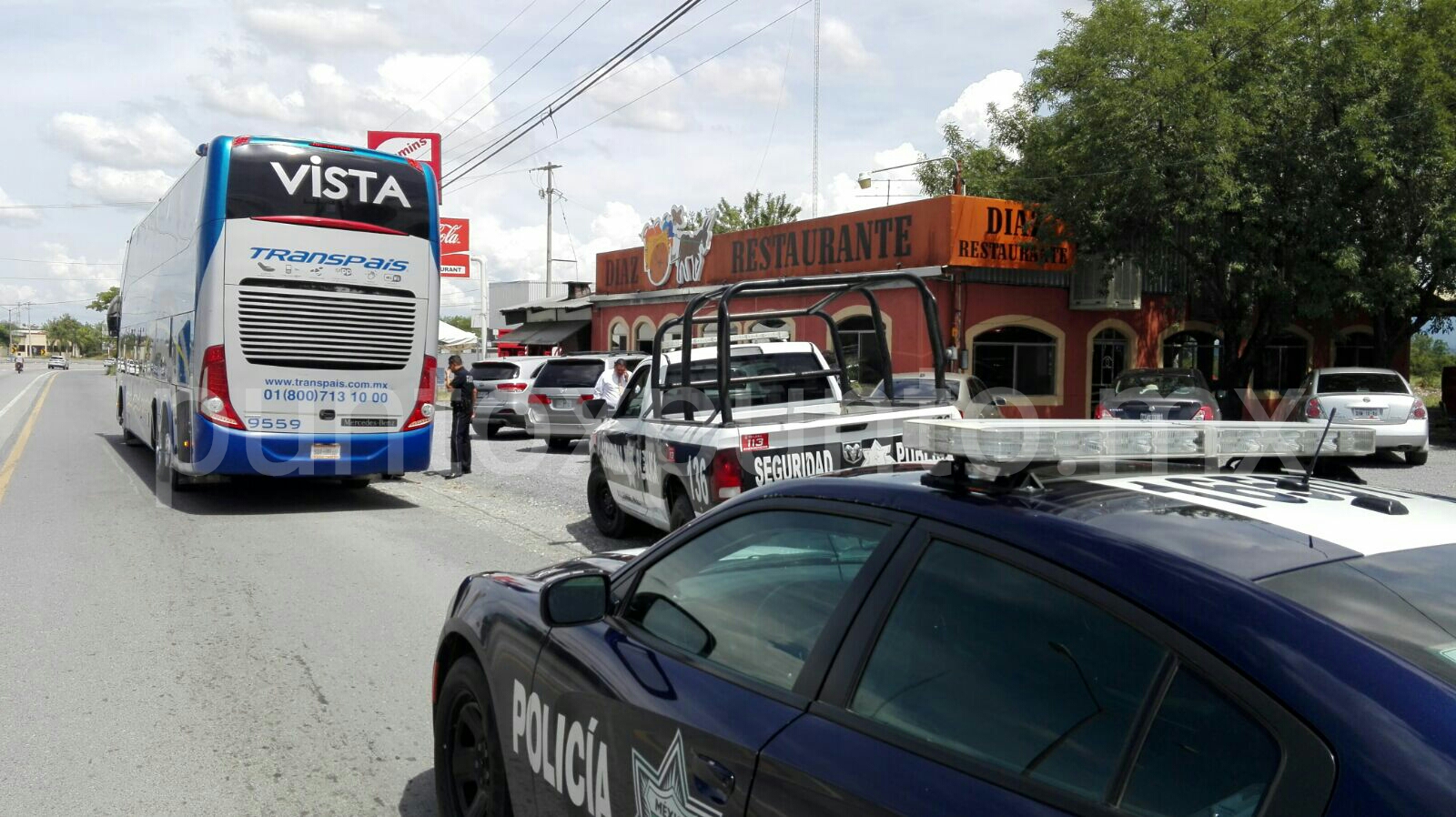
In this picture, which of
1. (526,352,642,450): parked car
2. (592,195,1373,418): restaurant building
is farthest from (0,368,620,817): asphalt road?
(592,195,1373,418): restaurant building

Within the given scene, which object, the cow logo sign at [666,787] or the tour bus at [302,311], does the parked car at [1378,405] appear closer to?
the tour bus at [302,311]

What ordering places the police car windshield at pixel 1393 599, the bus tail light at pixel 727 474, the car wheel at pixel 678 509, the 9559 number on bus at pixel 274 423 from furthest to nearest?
the 9559 number on bus at pixel 274 423
the car wheel at pixel 678 509
the bus tail light at pixel 727 474
the police car windshield at pixel 1393 599

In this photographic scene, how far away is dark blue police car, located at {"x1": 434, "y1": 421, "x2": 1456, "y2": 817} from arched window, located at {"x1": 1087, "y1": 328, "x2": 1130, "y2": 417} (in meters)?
24.4

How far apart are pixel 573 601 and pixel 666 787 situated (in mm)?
687

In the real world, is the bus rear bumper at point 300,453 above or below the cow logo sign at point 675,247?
below

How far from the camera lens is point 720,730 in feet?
8.23

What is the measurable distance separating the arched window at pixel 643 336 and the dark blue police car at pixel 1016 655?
30833mm

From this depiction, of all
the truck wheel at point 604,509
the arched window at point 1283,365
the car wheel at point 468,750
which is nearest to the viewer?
the car wheel at point 468,750

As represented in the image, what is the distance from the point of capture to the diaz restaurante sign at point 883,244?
23062mm

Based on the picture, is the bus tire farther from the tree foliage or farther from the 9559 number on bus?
the tree foliage

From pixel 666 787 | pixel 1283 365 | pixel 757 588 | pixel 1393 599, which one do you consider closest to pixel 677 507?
pixel 757 588

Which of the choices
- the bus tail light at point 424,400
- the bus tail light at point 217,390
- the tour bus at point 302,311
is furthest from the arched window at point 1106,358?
the bus tail light at point 217,390

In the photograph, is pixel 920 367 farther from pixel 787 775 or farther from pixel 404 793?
pixel 787 775

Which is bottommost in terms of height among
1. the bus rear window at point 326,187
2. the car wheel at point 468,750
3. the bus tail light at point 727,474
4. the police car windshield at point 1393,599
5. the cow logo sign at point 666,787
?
the car wheel at point 468,750
